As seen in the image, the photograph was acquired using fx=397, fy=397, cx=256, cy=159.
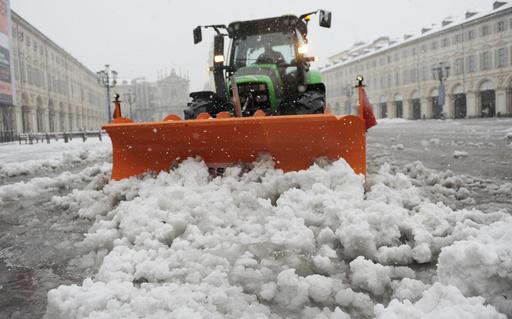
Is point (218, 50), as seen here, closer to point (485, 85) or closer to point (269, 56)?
point (269, 56)

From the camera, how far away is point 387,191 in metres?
3.52

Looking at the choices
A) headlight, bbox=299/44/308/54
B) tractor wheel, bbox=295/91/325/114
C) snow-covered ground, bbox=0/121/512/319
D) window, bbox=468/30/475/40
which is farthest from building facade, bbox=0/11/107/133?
window, bbox=468/30/475/40

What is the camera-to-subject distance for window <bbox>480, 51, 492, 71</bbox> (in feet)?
137

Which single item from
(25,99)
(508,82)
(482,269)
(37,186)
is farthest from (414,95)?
(482,269)

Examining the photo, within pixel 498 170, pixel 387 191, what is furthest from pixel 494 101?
pixel 387 191

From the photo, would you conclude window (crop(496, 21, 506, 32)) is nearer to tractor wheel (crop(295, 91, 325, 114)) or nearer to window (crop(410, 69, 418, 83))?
window (crop(410, 69, 418, 83))

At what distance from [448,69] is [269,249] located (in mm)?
40751

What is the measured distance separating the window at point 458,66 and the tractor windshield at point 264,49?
151 ft

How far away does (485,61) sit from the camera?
42.2m

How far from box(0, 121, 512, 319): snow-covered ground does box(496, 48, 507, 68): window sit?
43.5m

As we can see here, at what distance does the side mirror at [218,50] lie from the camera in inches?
248

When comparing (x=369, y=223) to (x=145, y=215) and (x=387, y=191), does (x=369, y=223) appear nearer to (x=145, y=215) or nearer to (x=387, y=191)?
(x=387, y=191)

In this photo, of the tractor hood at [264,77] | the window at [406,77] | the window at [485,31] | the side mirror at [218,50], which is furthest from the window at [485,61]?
the tractor hood at [264,77]

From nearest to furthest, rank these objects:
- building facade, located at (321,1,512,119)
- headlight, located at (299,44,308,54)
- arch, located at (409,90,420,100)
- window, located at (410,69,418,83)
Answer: headlight, located at (299,44,308,54) → building facade, located at (321,1,512,119) → window, located at (410,69,418,83) → arch, located at (409,90,420,100)
